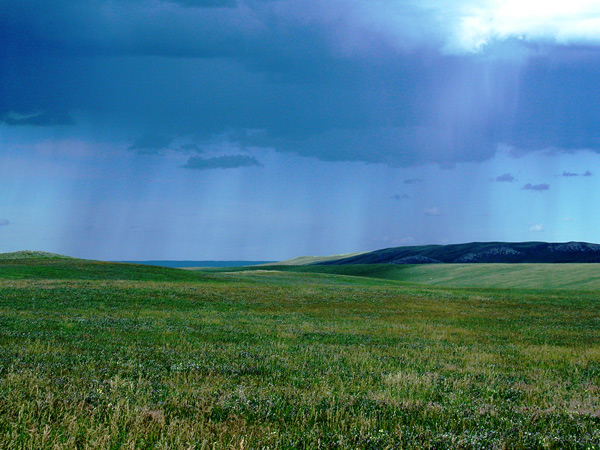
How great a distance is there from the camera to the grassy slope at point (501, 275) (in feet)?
314

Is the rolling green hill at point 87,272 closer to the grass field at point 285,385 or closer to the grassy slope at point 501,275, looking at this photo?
the grass field at point 285,385

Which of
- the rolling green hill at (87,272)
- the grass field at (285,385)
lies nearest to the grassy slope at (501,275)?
the rolling green hill at (87,272)

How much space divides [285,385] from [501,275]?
380 ft

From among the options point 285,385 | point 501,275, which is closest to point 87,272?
point 285,385

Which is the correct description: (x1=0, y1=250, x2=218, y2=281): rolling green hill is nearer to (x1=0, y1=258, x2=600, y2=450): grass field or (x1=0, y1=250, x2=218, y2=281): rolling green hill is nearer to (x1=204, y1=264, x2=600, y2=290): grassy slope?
(x1=0, y1=258, x2=600, y2=450): grass field

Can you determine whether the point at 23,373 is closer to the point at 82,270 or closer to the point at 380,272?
the point at 82,270

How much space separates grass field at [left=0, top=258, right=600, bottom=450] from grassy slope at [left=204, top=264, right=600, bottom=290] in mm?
79905

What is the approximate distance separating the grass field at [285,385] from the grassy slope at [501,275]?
262 ft

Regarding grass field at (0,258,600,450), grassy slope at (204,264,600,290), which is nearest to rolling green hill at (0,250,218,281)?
grass field at (0,258,600,450)

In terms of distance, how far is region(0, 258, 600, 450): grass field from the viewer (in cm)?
732

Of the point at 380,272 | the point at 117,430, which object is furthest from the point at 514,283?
the point at 117,430

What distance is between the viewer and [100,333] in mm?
18578

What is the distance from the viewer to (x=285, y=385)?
10.9 metres

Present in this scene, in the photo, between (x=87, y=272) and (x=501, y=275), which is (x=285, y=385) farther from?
(x=501, y=275)
